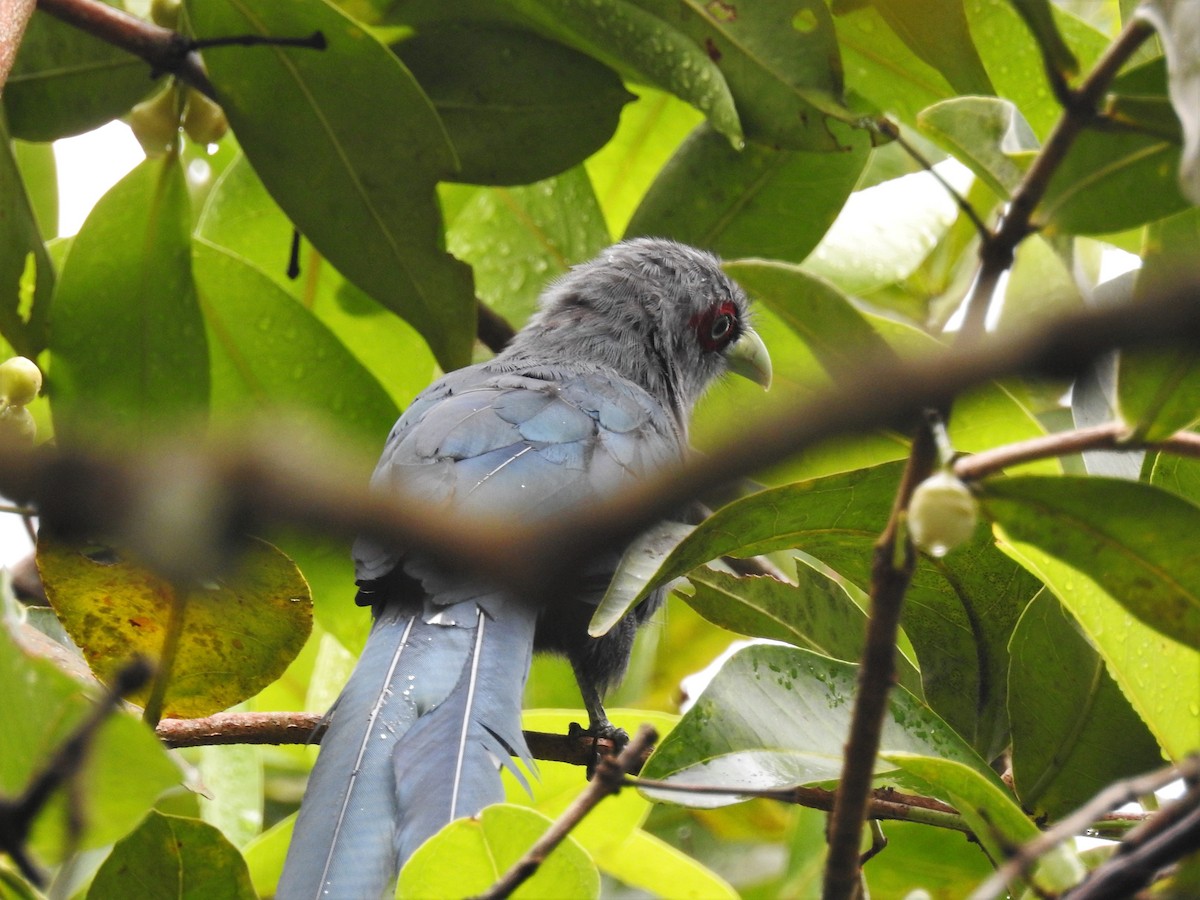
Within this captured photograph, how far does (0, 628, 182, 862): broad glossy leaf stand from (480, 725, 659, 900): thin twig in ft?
1.45

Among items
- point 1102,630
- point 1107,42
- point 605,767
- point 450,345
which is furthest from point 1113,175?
point 450,345

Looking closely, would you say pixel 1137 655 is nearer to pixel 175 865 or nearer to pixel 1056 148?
pixel 1056 148

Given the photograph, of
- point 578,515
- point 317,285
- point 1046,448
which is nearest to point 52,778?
point 578,515

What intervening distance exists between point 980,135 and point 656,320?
109 inches

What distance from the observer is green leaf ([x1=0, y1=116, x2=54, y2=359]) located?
3004 millimetres

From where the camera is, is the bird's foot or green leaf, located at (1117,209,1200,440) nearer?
green leaf, located at (1117,209,1200,440)

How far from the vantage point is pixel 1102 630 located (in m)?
2.24

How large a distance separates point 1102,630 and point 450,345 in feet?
6.00

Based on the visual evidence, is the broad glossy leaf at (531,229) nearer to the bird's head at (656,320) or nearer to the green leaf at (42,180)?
the bird's head at (656,320)

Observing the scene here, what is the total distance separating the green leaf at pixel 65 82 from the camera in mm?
3312

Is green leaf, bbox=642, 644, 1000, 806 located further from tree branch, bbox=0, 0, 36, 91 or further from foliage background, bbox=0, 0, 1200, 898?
tree branch, bbox=0, 0, 36, 91

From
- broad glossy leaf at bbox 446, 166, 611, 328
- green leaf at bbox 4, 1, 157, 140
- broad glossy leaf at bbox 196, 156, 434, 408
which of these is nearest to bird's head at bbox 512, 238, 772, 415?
broad glossy leaf at bbox 446, 166, 611, 328

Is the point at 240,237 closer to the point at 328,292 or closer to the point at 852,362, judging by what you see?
the point at 328,292

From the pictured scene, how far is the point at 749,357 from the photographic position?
4.82m
